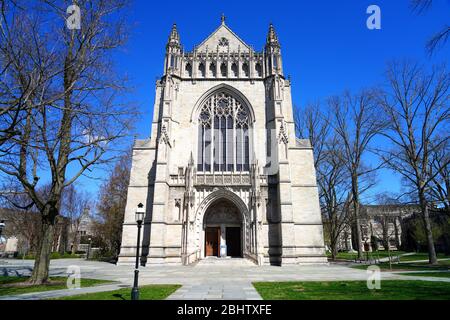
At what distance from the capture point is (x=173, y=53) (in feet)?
97.8

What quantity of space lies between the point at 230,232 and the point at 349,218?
13476mm

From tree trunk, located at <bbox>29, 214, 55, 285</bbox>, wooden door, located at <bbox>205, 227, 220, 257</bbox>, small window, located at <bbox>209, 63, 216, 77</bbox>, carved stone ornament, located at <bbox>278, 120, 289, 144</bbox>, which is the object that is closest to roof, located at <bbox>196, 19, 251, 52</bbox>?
small window, located at <bbox>209, 63, 216, 77</bbox>

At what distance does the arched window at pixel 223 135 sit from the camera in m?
28.0

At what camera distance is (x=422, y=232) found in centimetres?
4622

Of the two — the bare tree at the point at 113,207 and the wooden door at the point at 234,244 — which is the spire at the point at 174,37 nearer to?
the bare tree at the point at 113,207

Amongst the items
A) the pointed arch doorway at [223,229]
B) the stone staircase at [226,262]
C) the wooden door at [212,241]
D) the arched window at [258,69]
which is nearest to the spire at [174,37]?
the arched window at [258,69]

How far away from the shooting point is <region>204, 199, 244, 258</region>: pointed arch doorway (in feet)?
86.7

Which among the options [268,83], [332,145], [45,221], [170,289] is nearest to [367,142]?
[332,145]

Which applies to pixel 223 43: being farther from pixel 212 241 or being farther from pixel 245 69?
pixel 212 241

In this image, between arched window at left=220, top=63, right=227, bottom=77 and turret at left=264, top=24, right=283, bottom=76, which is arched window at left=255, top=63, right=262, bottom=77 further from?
arched window at left=220, top=63, right=227, bottom=77

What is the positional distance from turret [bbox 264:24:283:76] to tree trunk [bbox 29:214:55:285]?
77.5 feet

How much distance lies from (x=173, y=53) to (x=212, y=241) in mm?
19409

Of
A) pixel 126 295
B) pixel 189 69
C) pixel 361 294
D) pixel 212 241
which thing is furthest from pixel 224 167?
pixel 361 294

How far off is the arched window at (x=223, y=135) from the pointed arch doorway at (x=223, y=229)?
3.72 meters
